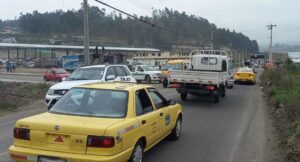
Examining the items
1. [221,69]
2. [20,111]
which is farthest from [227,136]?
[221,69]

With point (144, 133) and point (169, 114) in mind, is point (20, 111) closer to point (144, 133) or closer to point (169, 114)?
point (169, 114)

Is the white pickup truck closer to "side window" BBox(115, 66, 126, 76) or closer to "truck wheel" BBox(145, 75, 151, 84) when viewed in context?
"side window" BBox(115, 66, 126, 76)

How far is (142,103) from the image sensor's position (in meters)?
7.80

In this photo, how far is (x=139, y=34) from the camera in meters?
128

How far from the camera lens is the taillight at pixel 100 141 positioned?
6156 millimetres

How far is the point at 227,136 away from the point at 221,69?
1279 centimetres

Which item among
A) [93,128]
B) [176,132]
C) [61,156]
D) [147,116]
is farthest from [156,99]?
[61,156]

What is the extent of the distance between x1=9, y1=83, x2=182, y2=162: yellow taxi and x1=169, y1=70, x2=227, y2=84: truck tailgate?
11266mm

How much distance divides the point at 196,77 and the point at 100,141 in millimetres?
13533

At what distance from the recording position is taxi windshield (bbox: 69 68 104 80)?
1591 centimetres

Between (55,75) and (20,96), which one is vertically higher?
(55,75)

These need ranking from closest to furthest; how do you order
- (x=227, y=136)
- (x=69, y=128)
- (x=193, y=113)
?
(x=69, y=128) < (x=227, y=136) < (x=193, y=113)

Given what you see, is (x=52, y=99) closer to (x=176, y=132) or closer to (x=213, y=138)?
(x=176, y=132)

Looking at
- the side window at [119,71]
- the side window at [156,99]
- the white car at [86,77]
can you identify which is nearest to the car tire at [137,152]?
the side window at [156,99]
